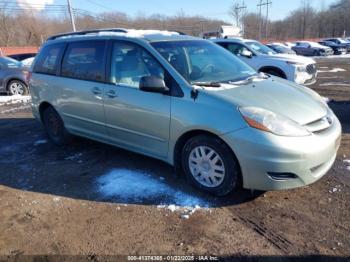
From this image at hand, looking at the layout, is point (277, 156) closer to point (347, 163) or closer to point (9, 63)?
point (347, 163)

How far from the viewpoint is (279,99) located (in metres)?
3.79

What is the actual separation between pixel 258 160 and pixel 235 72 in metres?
1.58

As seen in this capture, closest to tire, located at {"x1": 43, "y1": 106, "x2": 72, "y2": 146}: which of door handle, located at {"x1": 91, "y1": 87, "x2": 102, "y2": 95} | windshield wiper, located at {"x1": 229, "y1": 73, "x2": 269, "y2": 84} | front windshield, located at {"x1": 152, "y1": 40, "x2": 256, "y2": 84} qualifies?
door handle, located at {"x1": 91, "y1": 87, "x2": 102, "y2": 95}

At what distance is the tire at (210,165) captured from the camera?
3609 mm

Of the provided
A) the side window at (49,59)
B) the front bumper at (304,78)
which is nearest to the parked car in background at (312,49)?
the front bumper at (304,78)

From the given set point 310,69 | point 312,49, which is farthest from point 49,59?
point 312,49

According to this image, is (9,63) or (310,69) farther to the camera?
(9,63)

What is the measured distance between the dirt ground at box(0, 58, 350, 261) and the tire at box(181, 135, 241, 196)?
15 centimetres

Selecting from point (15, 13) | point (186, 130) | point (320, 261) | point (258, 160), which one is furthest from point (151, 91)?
point (15, 13)

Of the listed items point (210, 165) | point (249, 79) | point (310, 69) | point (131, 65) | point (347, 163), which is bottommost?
point (347, 163)

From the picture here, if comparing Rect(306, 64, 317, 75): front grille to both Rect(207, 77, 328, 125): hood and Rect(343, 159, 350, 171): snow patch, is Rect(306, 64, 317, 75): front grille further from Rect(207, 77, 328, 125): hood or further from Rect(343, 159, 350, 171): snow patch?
Rect(207, 77, 328, 125): hood

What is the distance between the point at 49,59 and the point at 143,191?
3.10 meters

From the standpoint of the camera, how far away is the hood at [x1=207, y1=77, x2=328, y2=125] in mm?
3562

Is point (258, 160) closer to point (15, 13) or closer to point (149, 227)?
point (149, 227)
